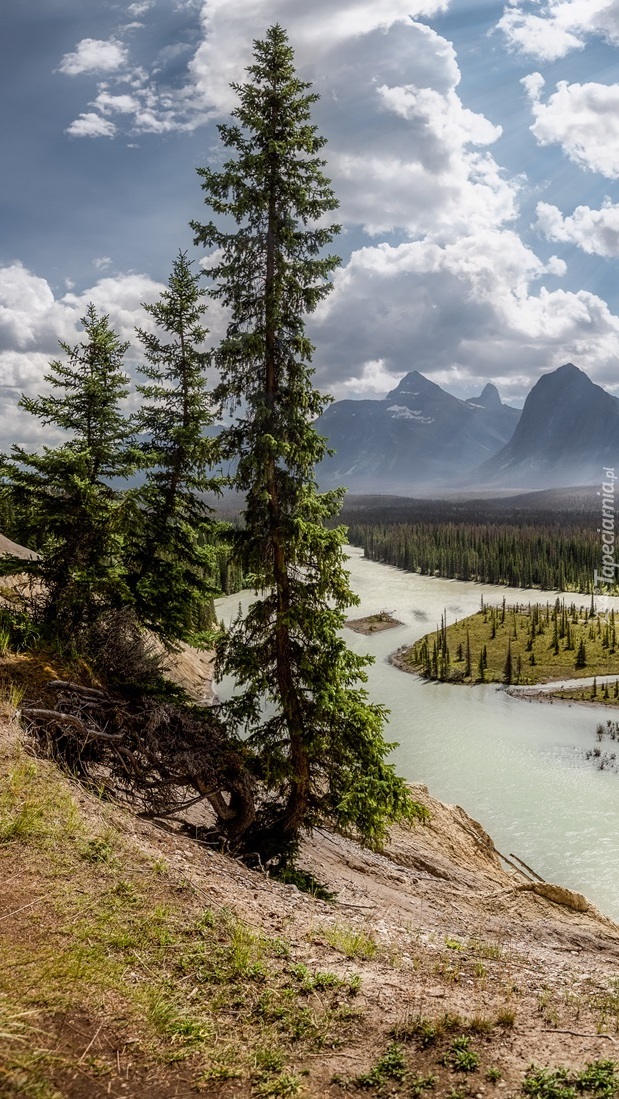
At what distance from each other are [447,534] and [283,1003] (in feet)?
638

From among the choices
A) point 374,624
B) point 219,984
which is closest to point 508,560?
point 374,624

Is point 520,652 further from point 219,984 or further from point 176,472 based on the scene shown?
point 219,984

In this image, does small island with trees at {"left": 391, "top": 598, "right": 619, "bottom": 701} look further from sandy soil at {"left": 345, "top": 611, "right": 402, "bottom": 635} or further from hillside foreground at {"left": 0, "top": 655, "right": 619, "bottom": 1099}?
hillside foreground at {"left": 0, "top": 655, "right": 619, "bottom": 1099}

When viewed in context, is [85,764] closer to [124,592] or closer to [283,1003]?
[124,592]

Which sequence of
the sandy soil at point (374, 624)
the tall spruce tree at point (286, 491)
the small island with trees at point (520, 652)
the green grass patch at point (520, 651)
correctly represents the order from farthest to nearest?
1. the sandy soil at point (374, 624)
2. the green grass patch at point (520, 651)
3. the small island with trees at point (520, 652)
4. the tall spruce tree at point (286, 491)

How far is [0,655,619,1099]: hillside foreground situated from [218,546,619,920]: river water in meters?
24.1

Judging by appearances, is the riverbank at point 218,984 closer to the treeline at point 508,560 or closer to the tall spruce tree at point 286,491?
the tall spruce tree at point 286,491

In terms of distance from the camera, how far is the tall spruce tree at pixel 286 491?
1397 centimetres

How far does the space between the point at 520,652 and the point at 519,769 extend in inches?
1499

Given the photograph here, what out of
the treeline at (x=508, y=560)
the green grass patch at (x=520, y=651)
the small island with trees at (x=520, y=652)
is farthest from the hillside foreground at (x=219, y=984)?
the treeline at (x=508, y=560)

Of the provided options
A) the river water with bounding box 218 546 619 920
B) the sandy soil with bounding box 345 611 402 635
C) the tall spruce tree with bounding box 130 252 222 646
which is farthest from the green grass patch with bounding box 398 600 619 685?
the tall spruce tree with bounding box 130 252 222 646

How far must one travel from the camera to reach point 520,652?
81.1m

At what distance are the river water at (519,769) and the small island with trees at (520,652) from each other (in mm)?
3424

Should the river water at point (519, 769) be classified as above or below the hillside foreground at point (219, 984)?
below
